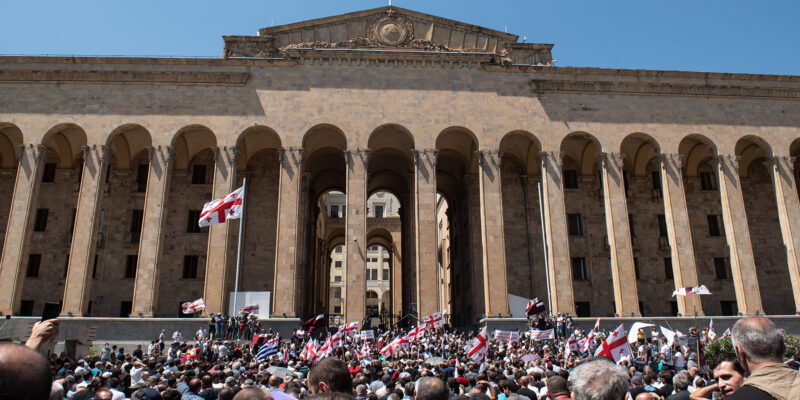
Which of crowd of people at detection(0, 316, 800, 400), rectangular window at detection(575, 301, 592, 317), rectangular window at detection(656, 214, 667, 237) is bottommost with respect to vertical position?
crowd of people at detection(0, 316, 800, 400)

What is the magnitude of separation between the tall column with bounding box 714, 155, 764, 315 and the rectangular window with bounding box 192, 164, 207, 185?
31.0 metres

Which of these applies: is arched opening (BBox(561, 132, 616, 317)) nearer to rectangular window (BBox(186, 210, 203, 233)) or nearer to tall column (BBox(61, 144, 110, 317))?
rectangular window (BBox(186, 210, 203, 233))

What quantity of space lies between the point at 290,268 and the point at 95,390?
71.0 ft

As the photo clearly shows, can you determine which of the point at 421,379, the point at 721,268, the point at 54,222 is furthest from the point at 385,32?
the point at 421,379

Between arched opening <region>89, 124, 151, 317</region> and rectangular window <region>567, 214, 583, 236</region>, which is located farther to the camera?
rectangular window <region>567, 214, 583, 236</region>

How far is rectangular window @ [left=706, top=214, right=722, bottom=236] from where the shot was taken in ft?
120

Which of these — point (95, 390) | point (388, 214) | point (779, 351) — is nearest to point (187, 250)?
point (95, 390)

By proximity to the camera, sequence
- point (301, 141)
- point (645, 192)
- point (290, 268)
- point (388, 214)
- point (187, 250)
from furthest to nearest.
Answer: point (388, 214) < point (645, 192) < point (187, 250) < point (301, 141) < point (290, 268)

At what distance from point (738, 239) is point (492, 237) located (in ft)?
46.3

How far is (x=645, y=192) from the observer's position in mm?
37531

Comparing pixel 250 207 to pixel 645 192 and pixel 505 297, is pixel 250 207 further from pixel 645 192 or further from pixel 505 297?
pixel 645 192

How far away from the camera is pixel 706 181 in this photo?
3803cm

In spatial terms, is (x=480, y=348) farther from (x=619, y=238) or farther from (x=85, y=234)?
(x=85, y=234)

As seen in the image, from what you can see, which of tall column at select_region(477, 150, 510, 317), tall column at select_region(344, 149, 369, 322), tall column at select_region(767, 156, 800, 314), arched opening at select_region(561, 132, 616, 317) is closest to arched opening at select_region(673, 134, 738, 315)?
tall column at select_region(767, 156, 800, 314)
